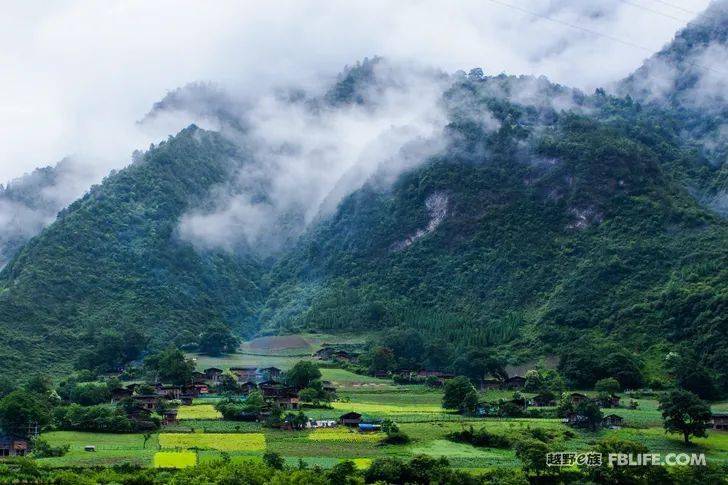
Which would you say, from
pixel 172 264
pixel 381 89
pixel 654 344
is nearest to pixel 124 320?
pixel 172 264

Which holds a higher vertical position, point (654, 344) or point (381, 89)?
point (381, 89)

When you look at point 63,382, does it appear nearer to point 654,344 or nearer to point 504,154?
point 654,344

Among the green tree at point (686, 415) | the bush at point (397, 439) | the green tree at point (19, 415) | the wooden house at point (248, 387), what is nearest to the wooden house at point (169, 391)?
the wooden house at point (248, 387)

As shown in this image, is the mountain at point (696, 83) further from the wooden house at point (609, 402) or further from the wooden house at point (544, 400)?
the wooden house at point (544, 400)

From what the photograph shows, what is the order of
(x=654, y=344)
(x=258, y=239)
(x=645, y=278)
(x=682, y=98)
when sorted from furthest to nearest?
(x=682, y=98) < (x=258, y=239) < (x=645, y=278) < (x=654, y=344)

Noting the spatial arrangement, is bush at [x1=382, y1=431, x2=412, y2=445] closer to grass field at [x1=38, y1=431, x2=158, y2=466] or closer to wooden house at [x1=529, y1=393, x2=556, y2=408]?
grass field at [x1=38, y1=431, x2=158, y2=466]

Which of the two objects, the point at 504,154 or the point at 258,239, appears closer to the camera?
the point at 504,154

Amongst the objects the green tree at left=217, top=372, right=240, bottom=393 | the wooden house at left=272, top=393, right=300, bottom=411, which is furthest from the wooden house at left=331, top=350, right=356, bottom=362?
the wooden house at left=272, top=393, right=300, bottom=411
